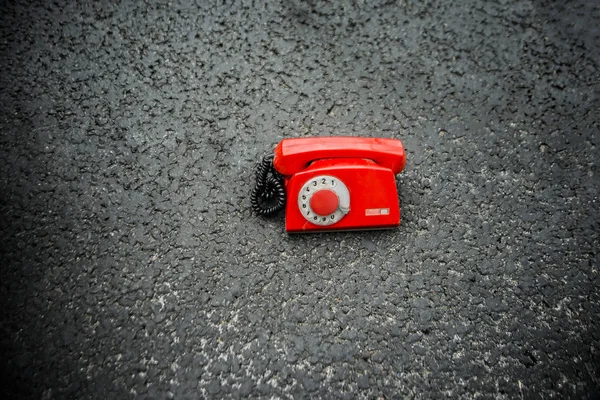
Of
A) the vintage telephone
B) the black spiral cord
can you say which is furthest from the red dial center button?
the black spiral cord

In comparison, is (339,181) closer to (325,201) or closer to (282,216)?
(325,201)

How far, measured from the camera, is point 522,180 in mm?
1129

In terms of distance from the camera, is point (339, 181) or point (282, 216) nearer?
point (339, 181)

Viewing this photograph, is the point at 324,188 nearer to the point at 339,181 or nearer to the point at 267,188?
the point at 339,181

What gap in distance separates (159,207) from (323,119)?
1.74 ft

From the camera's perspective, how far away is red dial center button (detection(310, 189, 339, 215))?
36.2 inches

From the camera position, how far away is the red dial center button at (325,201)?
Answer: 0.92 m

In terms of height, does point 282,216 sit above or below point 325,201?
below

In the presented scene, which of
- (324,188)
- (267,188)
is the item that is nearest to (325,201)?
(324,188)

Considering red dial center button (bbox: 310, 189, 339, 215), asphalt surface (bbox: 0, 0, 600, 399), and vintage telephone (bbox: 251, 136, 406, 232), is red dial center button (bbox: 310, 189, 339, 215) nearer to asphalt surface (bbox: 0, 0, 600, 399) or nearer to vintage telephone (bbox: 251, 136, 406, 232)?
vintage telephone (bbox: 251, 136, 406, 232)

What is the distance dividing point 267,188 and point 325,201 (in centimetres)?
18

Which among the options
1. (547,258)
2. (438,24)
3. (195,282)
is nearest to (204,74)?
(195,282)

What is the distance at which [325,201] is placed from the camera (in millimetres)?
919

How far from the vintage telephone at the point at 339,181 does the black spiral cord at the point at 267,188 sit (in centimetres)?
3
